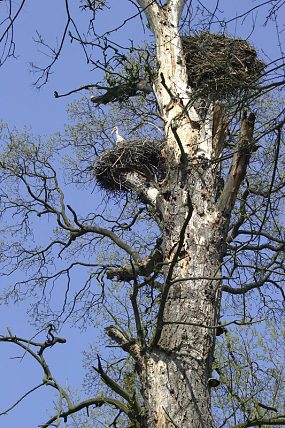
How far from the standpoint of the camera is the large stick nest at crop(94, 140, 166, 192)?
10602 millimetres

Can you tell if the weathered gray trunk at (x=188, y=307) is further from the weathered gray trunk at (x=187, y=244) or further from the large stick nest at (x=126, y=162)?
the large stick nest at (x=126, y=162)

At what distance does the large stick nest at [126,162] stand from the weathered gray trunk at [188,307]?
2963 mm

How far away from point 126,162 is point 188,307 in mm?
4445

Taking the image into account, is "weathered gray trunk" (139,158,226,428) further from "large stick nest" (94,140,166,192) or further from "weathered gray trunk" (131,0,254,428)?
"large stick nest" (94,140,166,192)

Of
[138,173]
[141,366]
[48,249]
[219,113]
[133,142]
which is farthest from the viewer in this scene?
[133,142]

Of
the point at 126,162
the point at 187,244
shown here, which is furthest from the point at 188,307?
the point at 126,162

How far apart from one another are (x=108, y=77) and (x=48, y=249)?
1.83m

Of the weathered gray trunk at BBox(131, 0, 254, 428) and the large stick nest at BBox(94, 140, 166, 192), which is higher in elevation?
the large stick nest at BBox(94, 140, 166, 192)

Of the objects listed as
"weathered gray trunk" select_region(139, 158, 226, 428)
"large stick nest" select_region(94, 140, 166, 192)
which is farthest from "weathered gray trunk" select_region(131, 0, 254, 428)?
"large stick nest" select_region(94, 140, 166, 192)

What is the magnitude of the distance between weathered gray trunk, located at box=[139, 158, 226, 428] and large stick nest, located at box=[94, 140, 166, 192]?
296cm

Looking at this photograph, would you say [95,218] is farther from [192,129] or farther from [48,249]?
[192,129]

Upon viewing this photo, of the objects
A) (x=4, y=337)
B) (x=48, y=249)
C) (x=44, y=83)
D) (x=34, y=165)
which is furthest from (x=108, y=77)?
(x=4, y=337)

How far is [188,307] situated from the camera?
6.52 m

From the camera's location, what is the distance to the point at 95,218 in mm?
9672
